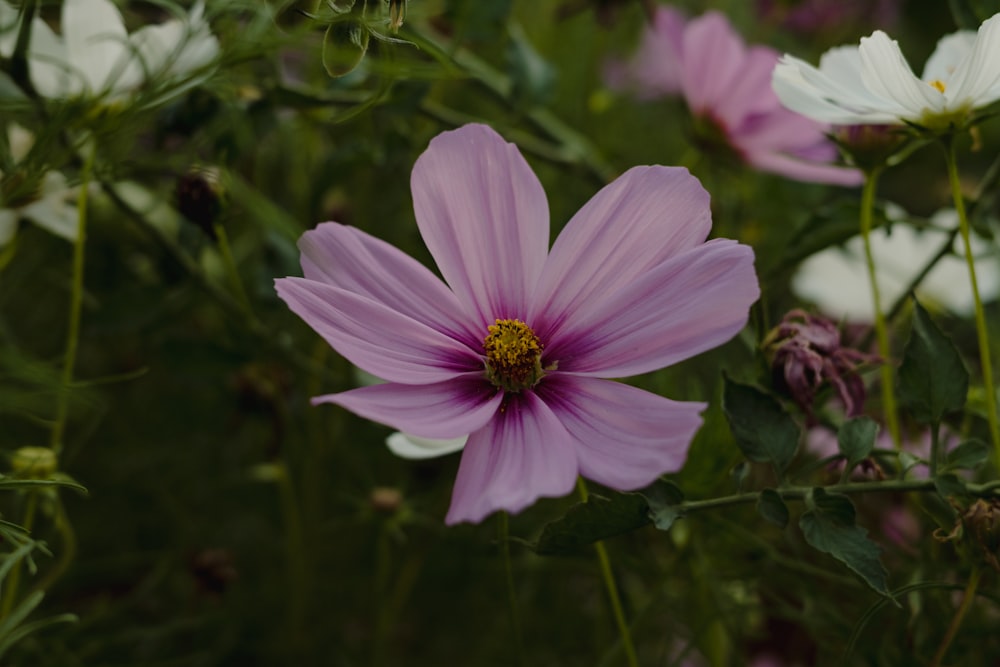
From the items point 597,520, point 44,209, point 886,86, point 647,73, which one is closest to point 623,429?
point 597,520

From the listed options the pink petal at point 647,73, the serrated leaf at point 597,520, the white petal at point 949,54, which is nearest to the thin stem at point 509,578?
the serrated leaf at point 597,520

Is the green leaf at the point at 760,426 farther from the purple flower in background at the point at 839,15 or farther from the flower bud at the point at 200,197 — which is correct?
the purple flower in background at the point at 839,15

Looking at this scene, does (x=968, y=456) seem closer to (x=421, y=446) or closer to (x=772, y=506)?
(x=772, y=506)

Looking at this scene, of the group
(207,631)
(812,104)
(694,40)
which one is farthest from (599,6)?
(207,631)

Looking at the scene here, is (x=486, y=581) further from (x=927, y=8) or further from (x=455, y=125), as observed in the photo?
(x=927, y=8)

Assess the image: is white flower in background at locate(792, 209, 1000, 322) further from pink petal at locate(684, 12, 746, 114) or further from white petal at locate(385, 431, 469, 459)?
white petal at locate(385, 431, 469, 459)

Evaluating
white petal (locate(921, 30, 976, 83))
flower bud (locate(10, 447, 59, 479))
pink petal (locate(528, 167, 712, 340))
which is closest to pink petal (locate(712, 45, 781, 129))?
white petal (locate(921, 30, 976, 83))
